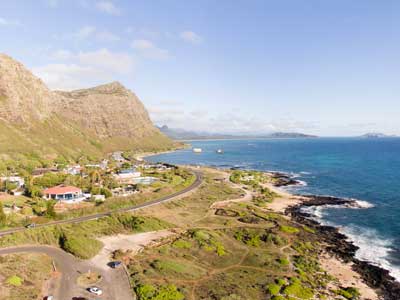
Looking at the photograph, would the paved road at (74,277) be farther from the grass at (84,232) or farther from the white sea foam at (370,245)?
the white sea foam at (370,245)

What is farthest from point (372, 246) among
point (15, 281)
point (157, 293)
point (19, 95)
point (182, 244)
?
point (19, 95)

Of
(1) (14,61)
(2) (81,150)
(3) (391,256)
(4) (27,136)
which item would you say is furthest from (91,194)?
(1) (14,61)

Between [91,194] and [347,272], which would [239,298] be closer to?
[347,272]

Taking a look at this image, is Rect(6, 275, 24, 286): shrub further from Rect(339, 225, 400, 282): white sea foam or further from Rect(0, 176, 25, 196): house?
Rect(339, 225, 400, 282): white sea foam

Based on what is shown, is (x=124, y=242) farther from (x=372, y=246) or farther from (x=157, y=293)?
(x=372, y=246)

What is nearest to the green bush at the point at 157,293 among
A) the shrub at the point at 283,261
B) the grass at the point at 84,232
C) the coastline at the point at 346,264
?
the grass at the point at 84,232
